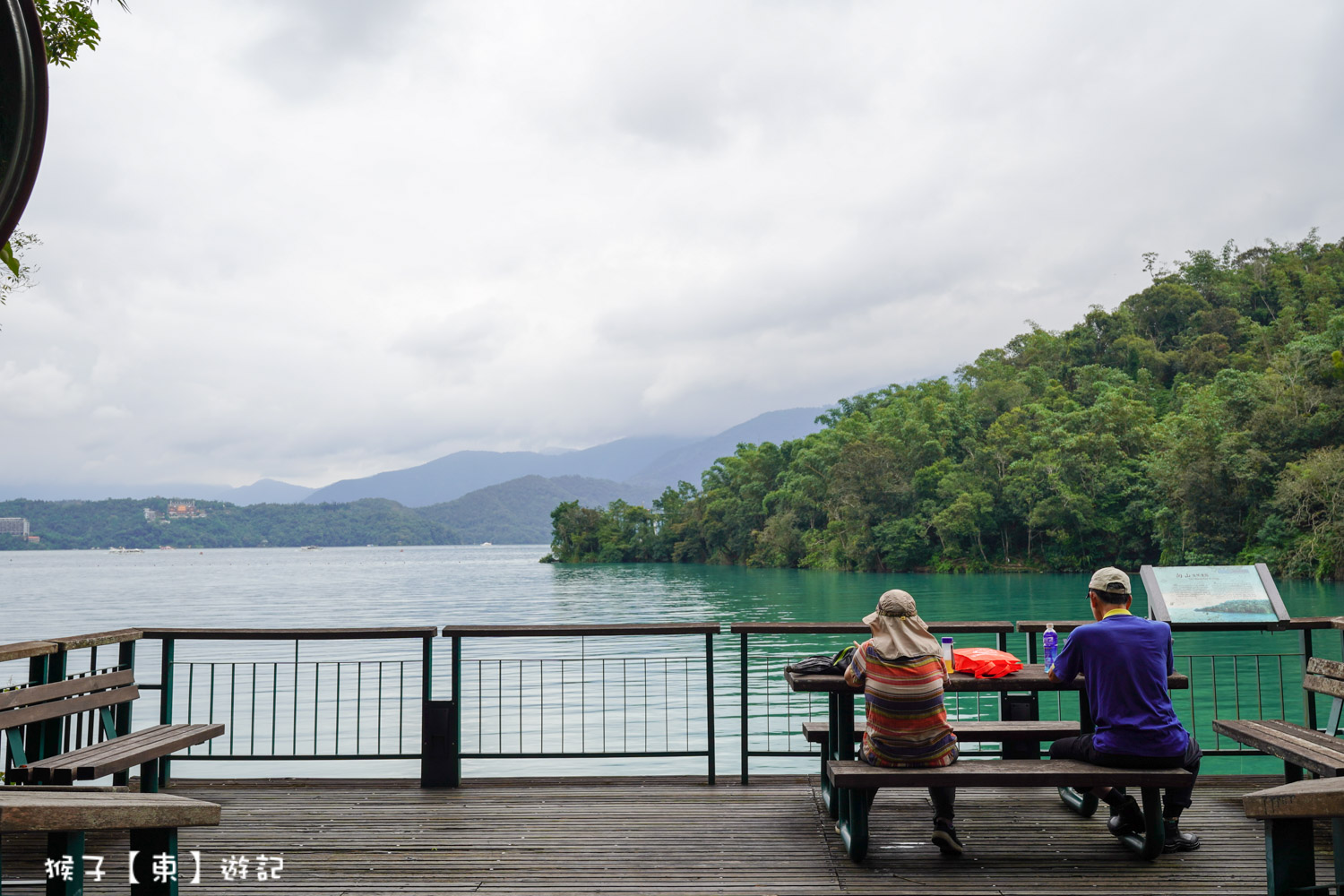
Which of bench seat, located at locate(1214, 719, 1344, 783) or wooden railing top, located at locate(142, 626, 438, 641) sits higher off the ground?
wooden railing top, located at locate(142, 626, 438, 641)

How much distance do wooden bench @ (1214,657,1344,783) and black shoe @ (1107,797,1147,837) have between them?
687 millimetres

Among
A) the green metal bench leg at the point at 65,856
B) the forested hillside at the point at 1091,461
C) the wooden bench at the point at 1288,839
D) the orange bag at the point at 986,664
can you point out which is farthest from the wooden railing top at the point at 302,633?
the forested hillside at the point at 1091,461

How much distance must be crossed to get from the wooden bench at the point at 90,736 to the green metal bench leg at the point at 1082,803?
16.2 ft

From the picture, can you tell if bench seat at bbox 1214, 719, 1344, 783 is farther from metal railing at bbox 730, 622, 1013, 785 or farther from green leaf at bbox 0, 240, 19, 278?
green leaf at bbox 0, 240, 19, 278

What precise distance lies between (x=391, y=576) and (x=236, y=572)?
17.0 meters

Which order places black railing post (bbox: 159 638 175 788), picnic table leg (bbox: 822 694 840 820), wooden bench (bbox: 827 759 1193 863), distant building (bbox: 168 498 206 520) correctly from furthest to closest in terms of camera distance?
distant building (bbox: 168 498 206 520)
black railing post (bbox: 159 638 175 788)
picnic table leg (bbox: 822 694 840 820)
wooden bench (bbox: 827 759 1193 863)

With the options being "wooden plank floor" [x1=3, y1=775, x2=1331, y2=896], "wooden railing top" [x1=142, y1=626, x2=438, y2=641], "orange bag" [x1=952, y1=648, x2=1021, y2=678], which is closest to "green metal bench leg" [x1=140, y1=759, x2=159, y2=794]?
"wooden plank floor" [x1=3, y1=775, x2=1331, y2=896]

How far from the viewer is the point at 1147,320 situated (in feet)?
263

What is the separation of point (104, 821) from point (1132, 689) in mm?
4051

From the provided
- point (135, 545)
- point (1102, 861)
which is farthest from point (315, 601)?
point (135, 545)

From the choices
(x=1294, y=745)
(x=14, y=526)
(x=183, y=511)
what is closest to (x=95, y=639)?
(x=1294, y=745)

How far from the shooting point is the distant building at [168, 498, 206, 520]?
153 meters

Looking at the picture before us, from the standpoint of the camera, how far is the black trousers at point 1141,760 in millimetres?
4188

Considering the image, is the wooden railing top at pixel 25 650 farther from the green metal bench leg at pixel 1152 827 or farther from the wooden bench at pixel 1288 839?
the green metal bench leg at pixel 1152 827
